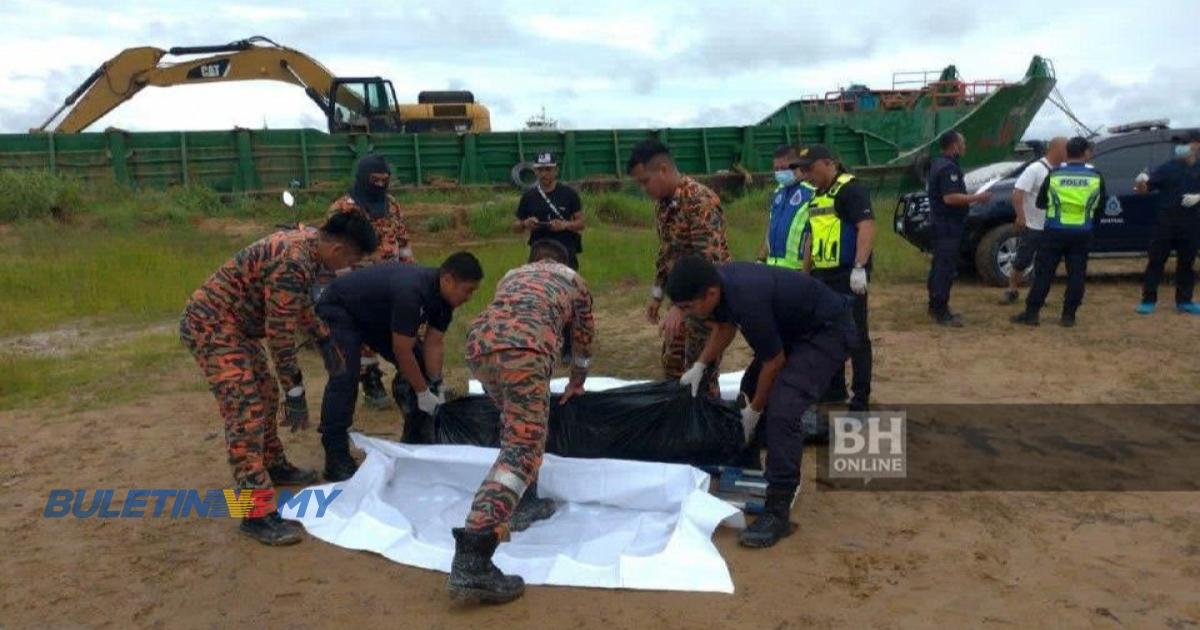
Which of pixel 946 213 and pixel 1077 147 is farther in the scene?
pixel 946 213

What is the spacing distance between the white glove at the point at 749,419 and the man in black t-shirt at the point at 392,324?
1.34m

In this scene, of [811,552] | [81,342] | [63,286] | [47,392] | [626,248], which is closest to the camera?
[811,552]

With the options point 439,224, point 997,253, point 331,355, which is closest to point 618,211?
point 439,224

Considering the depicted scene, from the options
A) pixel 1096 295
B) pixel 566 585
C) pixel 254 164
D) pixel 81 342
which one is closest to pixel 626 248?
pixel 1096 295

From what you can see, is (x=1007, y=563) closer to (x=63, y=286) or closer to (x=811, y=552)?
(x=811, y=552)

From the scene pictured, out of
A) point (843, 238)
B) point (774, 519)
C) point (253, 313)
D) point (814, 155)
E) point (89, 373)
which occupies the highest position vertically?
point (814, 155)

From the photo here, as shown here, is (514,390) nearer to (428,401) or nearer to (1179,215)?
(428,401)

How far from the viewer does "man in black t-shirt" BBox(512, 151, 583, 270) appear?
21.3ft

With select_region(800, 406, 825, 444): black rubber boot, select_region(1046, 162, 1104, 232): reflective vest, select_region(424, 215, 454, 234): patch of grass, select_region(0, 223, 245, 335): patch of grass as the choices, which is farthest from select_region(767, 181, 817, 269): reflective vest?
select_region(424, 215, 454, 234): patch of grass

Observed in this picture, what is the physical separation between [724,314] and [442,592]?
1534 millimetres

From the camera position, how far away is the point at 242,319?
3863 millimetres

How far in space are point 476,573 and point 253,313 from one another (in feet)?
5.42

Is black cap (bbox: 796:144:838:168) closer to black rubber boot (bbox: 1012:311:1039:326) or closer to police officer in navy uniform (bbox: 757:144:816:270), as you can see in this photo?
police officer in navy uniform (bbox: 757:144:816:270)

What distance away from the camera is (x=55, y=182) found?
13648 mm
